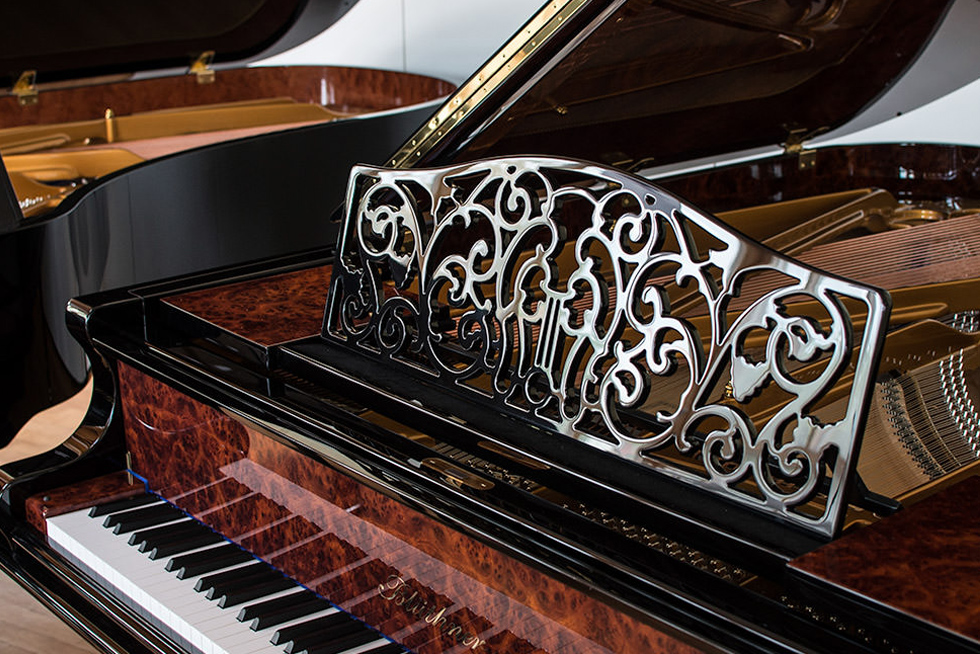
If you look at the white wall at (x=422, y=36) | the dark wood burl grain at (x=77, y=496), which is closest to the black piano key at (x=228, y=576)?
the dark wood burl grain at (x=77, y=496)

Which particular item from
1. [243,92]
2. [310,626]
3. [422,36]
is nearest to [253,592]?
[310,626]

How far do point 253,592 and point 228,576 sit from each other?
0.07 meters

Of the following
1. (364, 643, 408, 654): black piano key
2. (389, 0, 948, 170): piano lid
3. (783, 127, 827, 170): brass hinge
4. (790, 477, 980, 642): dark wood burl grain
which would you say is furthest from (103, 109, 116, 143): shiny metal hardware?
(790, 477, 980, 642): dark wood burl grain

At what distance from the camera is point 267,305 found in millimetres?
2123

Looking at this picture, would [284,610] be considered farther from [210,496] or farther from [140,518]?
[140,518]

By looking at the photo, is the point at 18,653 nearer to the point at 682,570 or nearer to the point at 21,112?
the point at 682,570

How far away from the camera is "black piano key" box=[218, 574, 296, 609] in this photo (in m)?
1.69

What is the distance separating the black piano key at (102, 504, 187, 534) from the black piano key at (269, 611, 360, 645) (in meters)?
0.46

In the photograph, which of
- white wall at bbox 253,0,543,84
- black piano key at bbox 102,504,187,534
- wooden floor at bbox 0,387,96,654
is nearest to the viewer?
black piano key at bbox 102,504,187,534

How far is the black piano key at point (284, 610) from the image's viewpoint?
1.63 metres

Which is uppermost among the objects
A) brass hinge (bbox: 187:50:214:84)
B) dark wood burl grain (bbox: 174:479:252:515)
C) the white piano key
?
brass hinge (bbox: 187:50:214:84)

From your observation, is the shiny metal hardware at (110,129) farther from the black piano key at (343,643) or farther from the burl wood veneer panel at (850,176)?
the black piano key at (343,643)

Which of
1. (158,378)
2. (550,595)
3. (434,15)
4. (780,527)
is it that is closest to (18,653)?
(158,378)

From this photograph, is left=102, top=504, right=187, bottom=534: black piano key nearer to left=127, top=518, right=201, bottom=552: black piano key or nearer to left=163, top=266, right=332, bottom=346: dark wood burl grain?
left=127, top=518, right=201, bottom=552: black piano key
